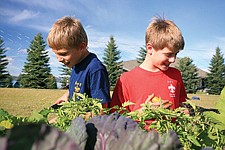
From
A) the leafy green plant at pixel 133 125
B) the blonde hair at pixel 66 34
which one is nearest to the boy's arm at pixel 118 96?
the blonde hair at pixel 66 34

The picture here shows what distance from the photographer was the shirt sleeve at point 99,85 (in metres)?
1.95

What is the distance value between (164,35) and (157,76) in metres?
0.33

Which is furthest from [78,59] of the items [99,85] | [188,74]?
[188,74]

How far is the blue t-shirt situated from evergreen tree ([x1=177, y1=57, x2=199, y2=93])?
137 ft

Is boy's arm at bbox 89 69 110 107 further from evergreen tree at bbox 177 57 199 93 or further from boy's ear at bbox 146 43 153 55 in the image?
evergreen tree at bbox 177 57 199 93

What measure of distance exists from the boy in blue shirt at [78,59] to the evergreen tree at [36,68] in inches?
1391

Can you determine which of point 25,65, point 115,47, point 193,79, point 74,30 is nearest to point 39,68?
point 25,65

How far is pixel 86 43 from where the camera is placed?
2.53 meters

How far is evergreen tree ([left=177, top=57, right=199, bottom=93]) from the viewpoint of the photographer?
43000mm

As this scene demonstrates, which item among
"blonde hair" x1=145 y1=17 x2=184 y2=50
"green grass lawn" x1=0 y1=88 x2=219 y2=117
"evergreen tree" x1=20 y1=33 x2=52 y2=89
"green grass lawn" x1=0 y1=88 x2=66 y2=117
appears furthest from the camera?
"evergreen tree" x1=20 y1=33 x2=52 y2=89

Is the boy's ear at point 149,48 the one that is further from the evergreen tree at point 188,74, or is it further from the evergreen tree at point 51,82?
the evergreen tree at point 188,74

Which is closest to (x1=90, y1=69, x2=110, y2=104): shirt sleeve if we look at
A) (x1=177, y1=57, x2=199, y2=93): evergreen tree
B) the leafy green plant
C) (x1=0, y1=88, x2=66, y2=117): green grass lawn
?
the leafy green plant

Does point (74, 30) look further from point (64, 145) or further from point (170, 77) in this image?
point (64, 145)

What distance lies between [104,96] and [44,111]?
1.04 m
